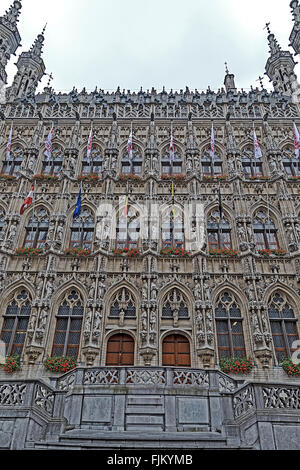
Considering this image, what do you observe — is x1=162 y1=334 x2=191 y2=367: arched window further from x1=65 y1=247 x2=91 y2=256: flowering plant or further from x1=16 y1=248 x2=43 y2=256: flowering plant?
x1=16 y1=248 x2=43 y2=256: flowering plant

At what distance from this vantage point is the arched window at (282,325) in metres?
15.6

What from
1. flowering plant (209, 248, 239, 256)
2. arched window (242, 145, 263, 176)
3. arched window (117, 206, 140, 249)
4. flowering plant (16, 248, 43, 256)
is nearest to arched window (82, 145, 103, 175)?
arched window (117, 206, 140, 249)

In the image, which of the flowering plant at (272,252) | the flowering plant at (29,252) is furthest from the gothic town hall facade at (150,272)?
the flowering plant at (29,252)

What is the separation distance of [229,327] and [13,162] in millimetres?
16501

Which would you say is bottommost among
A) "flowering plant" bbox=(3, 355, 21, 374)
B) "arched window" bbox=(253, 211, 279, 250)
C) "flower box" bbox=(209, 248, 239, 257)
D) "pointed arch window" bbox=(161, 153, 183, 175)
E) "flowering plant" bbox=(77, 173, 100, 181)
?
"flowering plant" bbox=(3, 355, 21, 374)

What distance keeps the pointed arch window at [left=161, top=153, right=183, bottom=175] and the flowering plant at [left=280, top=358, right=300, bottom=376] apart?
12263mm

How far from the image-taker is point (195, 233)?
1872 cm

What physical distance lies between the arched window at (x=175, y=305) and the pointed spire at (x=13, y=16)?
1043 inches

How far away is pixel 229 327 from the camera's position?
53.1 feet

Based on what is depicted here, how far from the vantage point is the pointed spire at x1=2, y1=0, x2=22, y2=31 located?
96.6ft

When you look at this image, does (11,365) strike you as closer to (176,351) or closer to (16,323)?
(16,323)

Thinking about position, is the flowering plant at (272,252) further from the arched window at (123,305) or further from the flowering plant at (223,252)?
the arched window at (123,305)

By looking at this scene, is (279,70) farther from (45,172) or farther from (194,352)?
(194,352)

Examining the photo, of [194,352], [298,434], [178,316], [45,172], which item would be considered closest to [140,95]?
[45,172]
